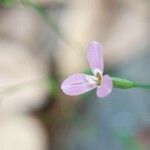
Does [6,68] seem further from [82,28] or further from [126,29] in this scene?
[126,29]

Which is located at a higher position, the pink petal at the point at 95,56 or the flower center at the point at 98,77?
the pink petal at the point at 95,56

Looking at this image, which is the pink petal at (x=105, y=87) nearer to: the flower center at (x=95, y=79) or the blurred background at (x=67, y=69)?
the flower center at (x=95, y=79)

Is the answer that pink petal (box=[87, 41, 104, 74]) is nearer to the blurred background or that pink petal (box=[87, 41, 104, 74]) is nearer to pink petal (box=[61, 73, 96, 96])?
pink petal (box=[61, 73, 96, 96])

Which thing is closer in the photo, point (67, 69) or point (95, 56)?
point (95, 56)

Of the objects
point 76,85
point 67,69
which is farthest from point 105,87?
point 67,69

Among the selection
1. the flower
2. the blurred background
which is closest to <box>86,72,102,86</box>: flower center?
the flower

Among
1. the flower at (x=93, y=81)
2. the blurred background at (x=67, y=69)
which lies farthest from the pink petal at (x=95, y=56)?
the blurred background at (x=67, y=69)

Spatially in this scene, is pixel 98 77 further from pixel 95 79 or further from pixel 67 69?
pixel 67 69
